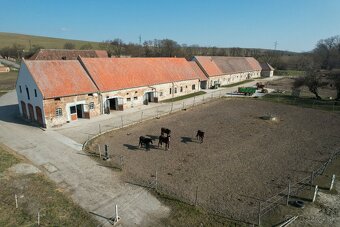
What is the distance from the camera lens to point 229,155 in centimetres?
1941

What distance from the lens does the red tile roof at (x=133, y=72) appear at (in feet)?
104

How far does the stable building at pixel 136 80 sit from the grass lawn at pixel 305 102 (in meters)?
14.2

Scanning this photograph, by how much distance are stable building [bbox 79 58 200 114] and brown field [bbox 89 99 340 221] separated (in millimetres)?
6909

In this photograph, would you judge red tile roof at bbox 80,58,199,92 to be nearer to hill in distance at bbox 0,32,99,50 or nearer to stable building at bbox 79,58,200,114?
stable building at bbox 79,58,200,114

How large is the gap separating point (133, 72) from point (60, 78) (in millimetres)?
10889

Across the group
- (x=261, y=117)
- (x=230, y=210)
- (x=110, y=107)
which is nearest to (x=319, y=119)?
(x=261, y=117)

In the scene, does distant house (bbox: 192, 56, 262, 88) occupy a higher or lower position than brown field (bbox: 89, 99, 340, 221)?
higher

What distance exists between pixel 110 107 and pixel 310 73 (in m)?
31.3

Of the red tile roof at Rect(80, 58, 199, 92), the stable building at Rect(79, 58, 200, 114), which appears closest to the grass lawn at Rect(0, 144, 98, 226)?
the stable building at Rect(79, 58, 200, 114)

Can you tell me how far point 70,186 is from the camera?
49.0 ft

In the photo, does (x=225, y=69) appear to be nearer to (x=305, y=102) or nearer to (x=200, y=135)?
(x=305, y=102)

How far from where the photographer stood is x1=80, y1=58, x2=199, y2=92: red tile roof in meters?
31.6

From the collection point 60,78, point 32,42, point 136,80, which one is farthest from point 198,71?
point 32,42

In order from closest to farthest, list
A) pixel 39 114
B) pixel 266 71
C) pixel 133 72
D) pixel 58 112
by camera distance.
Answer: pixel 58 112 → pixel 39 114 → pixel 133 72 → pixel 266 71
